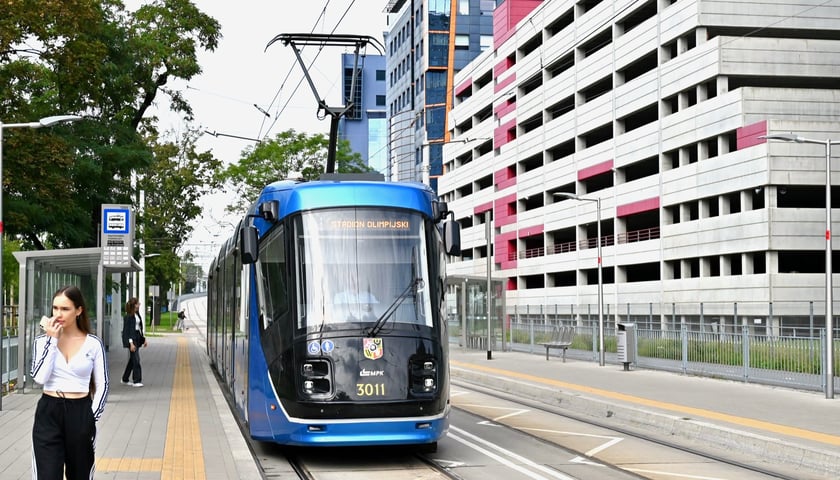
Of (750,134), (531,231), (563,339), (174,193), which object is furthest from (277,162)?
(563,339)

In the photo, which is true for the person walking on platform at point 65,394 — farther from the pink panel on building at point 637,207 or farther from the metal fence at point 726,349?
the pink panel on building at point 637,207

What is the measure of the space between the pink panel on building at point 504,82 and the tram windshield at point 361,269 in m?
65.7

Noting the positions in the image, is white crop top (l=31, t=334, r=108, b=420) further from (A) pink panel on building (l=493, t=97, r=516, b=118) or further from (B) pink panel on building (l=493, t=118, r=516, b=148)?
(B) pink panel on building (l=493, t=118, r=516, b=148)

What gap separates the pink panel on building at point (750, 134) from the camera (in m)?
47.2

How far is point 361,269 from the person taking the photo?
482 inches

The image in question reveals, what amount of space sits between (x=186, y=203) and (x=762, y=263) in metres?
30.4

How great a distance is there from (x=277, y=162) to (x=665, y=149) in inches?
966

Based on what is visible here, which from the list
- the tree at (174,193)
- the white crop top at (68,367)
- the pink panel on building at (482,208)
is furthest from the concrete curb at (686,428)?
the pink panel on building at (482,208)

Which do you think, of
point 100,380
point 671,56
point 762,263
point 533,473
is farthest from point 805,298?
point 100,380

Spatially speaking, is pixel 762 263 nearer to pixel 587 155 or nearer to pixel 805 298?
pixel 805 298

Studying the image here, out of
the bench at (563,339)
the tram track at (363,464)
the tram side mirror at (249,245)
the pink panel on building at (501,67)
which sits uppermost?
the pink panel on building at (501,67)

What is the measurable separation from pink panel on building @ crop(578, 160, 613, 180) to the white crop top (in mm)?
56534

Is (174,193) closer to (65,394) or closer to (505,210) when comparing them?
(505,210)

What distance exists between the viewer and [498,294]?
39531 mm
